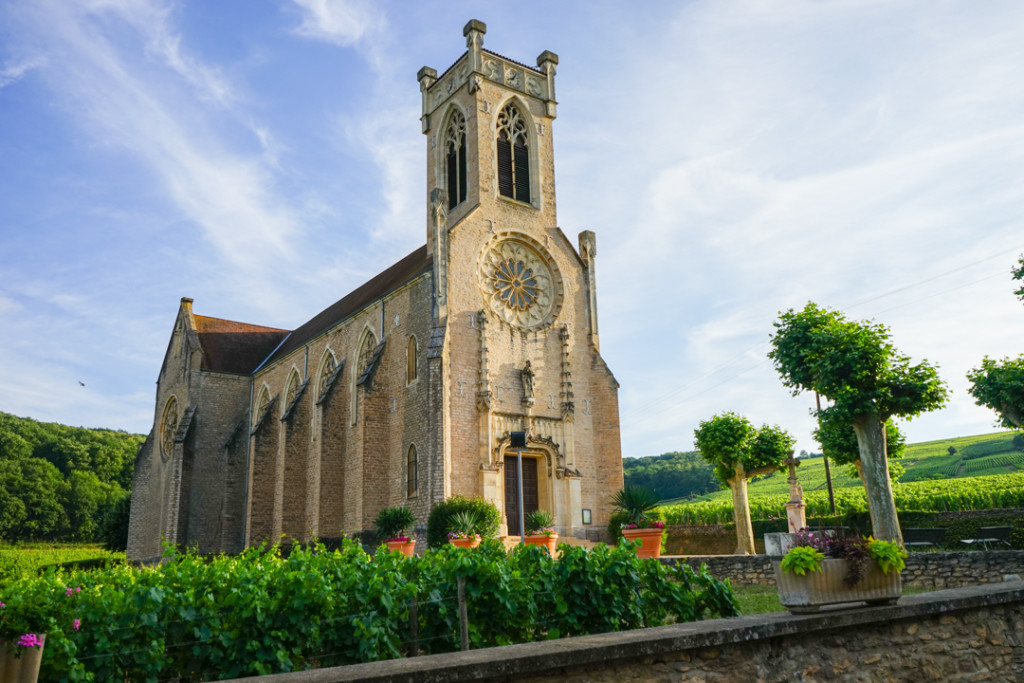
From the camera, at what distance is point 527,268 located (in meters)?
30.2

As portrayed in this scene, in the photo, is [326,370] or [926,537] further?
[326,370]

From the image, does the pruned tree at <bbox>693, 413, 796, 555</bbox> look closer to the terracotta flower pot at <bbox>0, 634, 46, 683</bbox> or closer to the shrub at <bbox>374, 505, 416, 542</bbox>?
the shrub at <bbox>374, 505, 416, 542</bbox>

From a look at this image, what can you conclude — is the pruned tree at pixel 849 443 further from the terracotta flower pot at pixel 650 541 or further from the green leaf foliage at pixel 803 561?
the green leaf foliage at pixel 803 561

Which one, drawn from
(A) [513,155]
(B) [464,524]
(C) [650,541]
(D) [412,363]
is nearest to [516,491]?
(D) [412,363]

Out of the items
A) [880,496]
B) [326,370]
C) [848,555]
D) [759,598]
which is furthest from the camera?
[326,370]

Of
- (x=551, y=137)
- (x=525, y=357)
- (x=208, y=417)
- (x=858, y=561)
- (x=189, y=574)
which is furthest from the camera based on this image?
(x=208, y=417)

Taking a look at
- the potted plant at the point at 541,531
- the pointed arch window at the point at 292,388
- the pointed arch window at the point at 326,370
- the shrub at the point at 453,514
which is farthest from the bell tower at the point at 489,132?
the potted plant at the point at 541,531

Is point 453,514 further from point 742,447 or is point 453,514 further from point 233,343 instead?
point 233,343

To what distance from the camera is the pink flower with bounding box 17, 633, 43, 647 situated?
5484 millimetres

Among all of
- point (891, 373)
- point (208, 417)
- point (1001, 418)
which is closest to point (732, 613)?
→ point (891, 373)

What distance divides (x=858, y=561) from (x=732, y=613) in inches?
94.0

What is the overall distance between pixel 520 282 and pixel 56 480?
5960 centimetres

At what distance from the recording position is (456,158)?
3170 centimetres

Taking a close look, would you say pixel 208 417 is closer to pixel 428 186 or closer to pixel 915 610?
pixel 428 186
